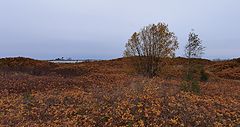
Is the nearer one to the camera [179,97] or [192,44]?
[179,97]

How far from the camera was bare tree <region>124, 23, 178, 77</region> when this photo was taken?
27.7 m

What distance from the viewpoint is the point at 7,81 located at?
21.7 meters

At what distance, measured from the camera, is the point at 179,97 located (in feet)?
46.7

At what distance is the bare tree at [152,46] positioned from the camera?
2773 cm

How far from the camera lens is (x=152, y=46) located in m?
28.2

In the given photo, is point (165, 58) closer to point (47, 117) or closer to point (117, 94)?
point (117, 94)

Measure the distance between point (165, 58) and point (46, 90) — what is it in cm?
1275

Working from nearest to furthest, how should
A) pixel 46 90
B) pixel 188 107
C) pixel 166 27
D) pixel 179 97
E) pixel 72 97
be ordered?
pixel 188 107
pixel 179 97
pixel 72 97
pixel 46 90
pixel 166 27

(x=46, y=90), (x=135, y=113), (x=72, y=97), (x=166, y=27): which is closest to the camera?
(x=135, y=113)

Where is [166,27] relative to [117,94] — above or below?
above

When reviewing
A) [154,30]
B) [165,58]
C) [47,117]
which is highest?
[154,30]

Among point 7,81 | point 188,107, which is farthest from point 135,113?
point 7,81

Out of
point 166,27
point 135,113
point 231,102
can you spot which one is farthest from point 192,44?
point 135,113

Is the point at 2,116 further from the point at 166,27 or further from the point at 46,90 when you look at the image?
the point at 166,27
